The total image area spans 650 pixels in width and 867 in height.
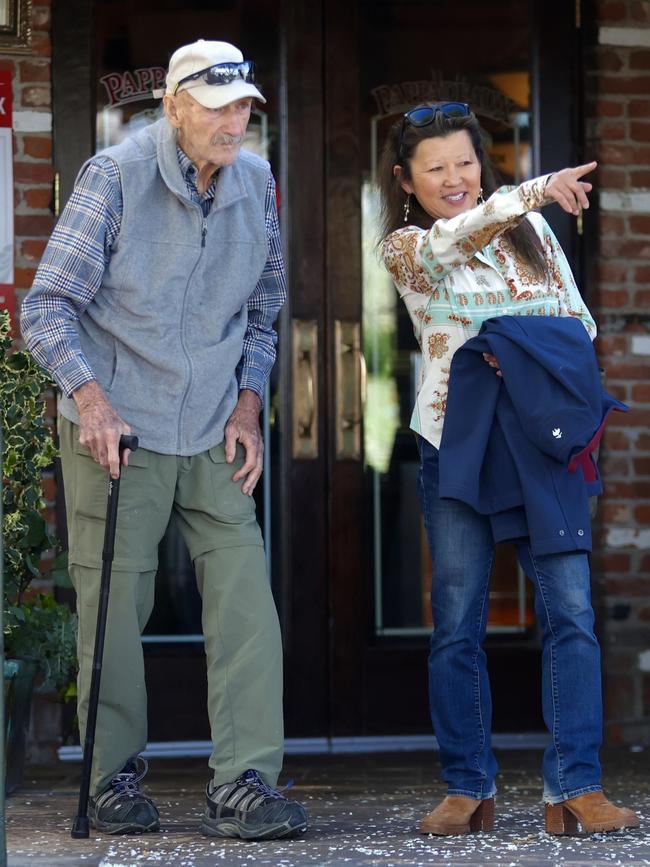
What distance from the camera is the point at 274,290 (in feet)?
12.7

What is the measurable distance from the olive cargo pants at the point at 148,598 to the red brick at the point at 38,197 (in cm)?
162

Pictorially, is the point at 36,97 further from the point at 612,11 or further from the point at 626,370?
the point at 626,370

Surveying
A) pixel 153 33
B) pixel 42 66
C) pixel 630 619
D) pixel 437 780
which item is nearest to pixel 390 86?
pixel 153 33

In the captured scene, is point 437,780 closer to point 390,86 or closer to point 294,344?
point 294,344

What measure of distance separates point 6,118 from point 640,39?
220 cm

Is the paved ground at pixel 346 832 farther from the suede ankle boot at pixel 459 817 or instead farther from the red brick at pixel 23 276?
the red brick at pixel 23 276

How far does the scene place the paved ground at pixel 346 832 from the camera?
10.7ft

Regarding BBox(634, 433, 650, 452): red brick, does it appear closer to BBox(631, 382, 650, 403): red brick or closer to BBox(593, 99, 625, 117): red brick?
BBox(631, 382, 650, 403): red brick

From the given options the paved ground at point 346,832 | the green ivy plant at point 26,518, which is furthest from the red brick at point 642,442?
the green ivy plant at point 26,518

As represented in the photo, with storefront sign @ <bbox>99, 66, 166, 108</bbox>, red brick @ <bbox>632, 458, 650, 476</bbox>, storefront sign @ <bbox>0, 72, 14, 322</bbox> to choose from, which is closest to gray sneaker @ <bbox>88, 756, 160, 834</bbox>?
storefront sign @ <bbox>0, 72, 14, 322</bbox>

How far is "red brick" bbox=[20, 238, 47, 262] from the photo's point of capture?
5066 mm

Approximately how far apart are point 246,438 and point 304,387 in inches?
60.3

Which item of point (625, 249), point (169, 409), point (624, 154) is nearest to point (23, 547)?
point (169, 409)

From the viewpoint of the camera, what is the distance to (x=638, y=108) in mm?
5258
